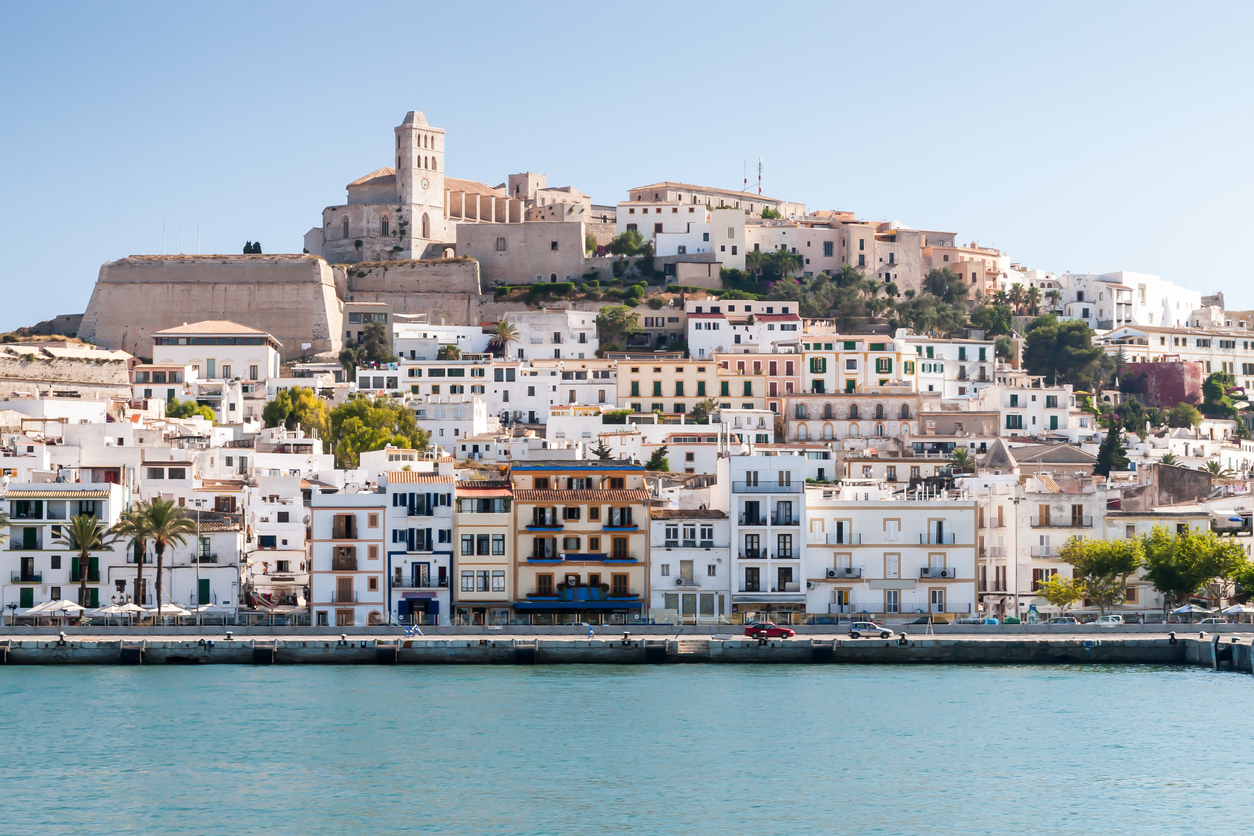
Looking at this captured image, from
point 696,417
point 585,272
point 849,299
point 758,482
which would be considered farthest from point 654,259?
point 758,482

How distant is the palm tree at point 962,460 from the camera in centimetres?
7419

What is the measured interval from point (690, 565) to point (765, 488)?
3.17m

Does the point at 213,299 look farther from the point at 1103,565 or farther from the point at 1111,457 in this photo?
the point at 1103,565

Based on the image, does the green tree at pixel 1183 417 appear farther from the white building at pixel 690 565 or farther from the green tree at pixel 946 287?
the white building at pixel 690 565

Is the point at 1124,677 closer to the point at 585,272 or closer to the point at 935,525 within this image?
the point at 935,525

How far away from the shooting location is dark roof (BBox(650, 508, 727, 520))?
55.9 m

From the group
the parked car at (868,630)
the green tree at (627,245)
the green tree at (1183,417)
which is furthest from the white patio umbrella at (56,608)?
the green tree at (1183,417)

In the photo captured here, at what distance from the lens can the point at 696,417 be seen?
279 feet

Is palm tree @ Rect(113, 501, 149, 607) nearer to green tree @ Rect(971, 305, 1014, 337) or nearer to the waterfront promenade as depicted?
the waterfront promenade

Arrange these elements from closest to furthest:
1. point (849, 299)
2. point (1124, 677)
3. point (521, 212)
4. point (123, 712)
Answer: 1. point (123, 712)
2. point (1124, 677)
3. point (849, 299)
4. point (521, 212)

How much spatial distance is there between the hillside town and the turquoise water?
551 centimetres

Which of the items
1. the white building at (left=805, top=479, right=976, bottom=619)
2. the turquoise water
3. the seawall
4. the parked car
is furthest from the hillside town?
the turquoise water

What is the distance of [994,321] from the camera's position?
356 ft

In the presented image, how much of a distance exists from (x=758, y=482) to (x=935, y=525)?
5370 millimetres
